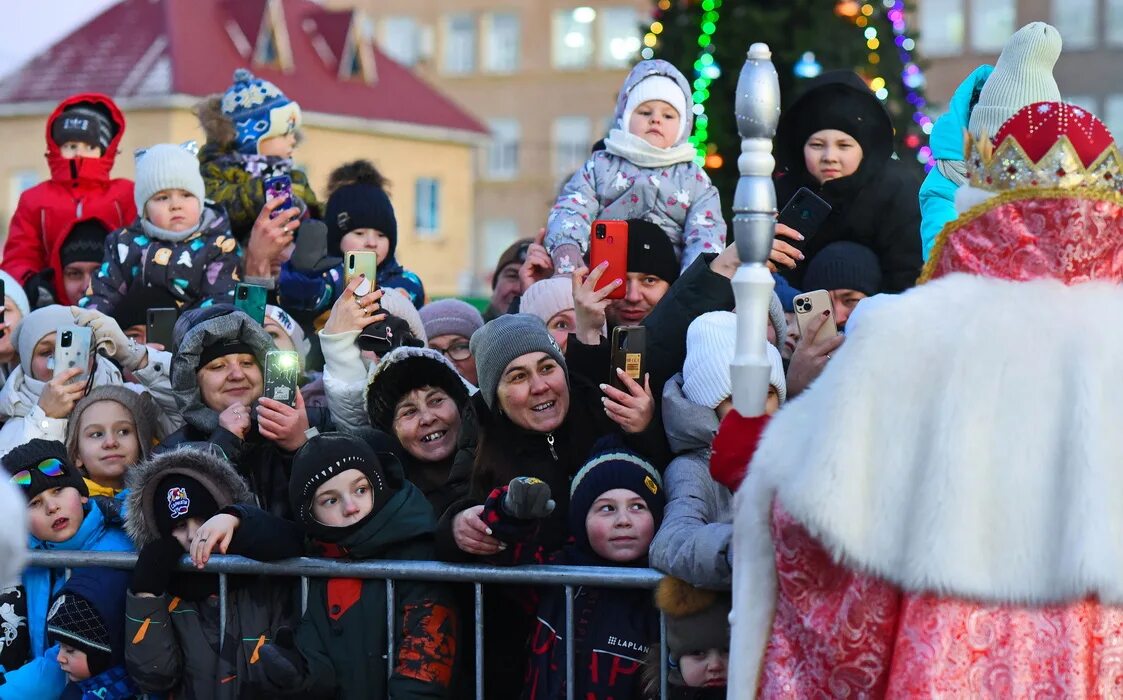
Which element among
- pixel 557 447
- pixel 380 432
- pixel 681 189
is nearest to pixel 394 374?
pixel 380 432

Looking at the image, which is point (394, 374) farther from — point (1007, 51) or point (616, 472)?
point (1007, 51)

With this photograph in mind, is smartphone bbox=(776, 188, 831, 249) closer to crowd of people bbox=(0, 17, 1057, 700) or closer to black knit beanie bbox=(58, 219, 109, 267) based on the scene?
crowd of people bbox=(0, 17, 1057, 700)

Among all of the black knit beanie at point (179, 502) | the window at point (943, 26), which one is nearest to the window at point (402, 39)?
the window at point (943, 26)

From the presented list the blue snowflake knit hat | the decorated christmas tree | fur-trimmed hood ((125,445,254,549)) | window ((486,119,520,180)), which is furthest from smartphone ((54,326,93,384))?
window ((486,119,520,180))

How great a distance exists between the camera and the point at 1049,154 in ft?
12.8

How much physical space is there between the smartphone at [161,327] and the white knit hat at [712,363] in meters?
2.37

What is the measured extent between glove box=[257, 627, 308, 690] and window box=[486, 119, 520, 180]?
4141 centimetres

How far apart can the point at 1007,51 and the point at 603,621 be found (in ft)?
8.06

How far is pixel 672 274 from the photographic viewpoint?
6.55 metres

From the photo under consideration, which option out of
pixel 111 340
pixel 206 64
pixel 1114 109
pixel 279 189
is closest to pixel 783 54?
pixel 279 189

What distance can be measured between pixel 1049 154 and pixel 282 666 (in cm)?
253

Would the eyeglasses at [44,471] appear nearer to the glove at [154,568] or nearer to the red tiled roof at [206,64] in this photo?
the glove at [154,568]

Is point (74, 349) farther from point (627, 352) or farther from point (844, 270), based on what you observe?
point (844, 270)

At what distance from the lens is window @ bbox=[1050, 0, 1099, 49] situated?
131 ft
